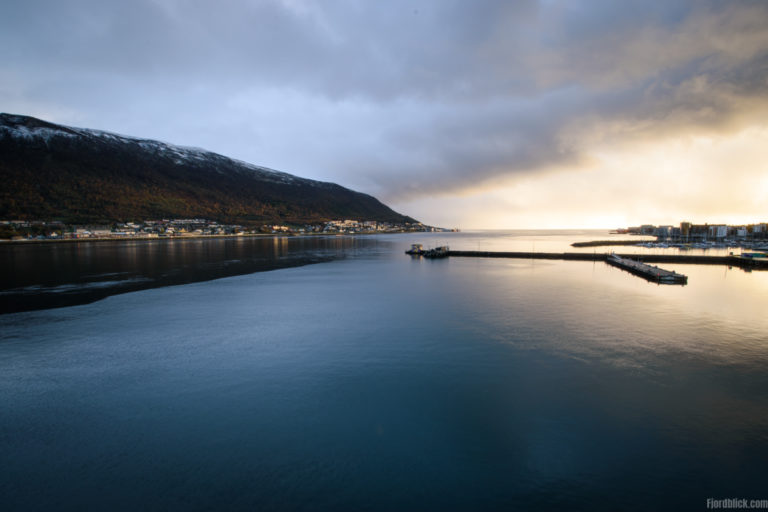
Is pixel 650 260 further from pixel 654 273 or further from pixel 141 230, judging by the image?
pixel 141 230

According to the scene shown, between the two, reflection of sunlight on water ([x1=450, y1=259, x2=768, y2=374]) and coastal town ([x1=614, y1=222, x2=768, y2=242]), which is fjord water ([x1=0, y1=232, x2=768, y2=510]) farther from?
coastal town ([x1=614, y1=222, x2=768, y2=242])

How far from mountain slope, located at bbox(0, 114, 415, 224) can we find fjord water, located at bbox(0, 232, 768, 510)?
12476 cm

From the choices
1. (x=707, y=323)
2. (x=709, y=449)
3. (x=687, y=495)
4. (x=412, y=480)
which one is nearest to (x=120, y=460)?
(x=412, y=480)

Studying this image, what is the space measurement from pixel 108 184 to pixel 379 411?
165989 mm

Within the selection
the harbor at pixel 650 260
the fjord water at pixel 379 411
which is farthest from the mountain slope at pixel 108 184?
the fjord water at pixel 379 411

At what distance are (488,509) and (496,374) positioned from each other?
227 inches

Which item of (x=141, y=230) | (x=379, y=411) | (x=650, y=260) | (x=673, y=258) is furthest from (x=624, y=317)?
(x=141, y=230)

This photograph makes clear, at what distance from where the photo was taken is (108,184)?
5212 inches

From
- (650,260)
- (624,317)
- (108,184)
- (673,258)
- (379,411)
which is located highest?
(108,184)

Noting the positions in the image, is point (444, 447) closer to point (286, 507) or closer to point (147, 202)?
point (286, 507)

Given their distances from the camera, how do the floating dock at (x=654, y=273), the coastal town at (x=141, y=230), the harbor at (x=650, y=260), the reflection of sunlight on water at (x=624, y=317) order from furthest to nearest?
the coastal town at (x=141, y=230), the harbor at (x=650, y=260), the floating dock at (x=654, y=273), the reflection of sunlight on water at (x=624, y=317)

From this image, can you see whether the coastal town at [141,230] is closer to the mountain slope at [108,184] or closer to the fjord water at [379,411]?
the mountain slope at [108,184]

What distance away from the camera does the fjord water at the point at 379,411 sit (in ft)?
22.6

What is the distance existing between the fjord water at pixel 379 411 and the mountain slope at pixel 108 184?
125 metres
